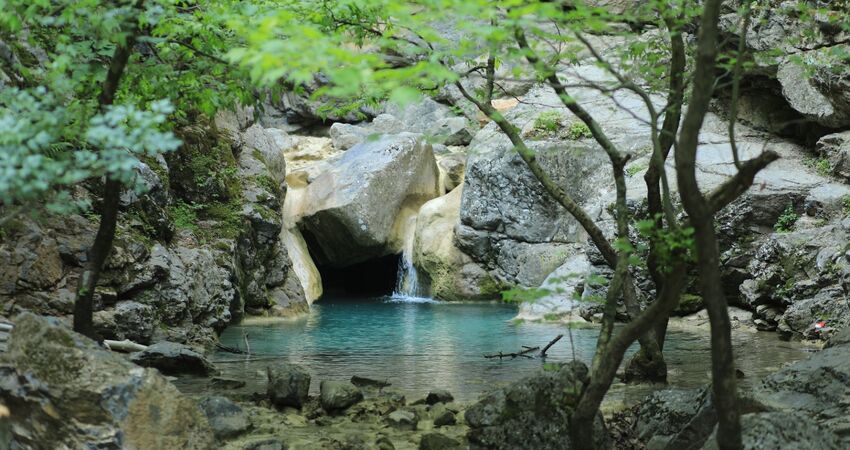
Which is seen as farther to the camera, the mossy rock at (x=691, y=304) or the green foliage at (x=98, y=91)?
the mossy rock at (x=691, y=304)

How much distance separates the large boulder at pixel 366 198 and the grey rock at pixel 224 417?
1526cm

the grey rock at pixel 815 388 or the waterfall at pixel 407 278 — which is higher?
the waterfall at pixel 407 278

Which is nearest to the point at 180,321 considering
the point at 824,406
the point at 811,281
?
the point at 824,406

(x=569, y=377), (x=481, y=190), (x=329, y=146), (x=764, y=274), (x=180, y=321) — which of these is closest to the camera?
(x=569, y=377)

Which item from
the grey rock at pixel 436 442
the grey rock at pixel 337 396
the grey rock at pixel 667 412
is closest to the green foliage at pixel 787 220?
the grey rock at pixel 667 412

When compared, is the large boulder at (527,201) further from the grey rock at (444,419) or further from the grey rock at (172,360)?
the grey rock at (444,419)

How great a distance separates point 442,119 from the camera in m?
31.9

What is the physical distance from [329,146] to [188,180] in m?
12.3

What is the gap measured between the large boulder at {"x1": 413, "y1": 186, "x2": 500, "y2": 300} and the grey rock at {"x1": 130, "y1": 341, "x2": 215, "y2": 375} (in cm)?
1321

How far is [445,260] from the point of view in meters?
23.1

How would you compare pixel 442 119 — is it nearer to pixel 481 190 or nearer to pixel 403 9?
pixel 481 190

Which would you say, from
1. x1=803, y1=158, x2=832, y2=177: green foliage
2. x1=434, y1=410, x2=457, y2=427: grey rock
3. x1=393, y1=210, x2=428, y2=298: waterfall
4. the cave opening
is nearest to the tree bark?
x1=434, y1=410, x2=457, y2=427: grey rock

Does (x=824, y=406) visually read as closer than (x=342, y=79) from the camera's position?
No

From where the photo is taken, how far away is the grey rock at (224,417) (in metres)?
7.08
